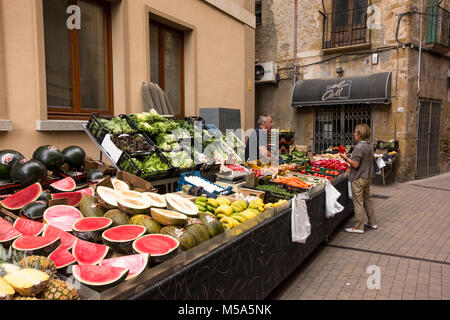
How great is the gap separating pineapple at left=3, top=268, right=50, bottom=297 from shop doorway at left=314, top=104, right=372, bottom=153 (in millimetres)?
11930

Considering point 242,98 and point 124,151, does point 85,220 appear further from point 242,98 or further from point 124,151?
point 242,98

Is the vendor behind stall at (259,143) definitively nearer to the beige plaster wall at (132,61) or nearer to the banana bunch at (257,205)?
the beige plaster wall at (132,61)

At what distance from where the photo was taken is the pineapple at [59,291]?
5.73ft

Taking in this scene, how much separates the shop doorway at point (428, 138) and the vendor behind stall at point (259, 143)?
8.48 metres

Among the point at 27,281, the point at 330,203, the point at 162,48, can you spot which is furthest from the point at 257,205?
the point at 162,48

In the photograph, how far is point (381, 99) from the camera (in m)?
11.7

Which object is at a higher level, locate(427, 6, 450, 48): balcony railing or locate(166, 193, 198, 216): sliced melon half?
locate(427, 6, 450, 48): balcony railing

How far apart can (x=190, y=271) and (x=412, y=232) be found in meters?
5.62

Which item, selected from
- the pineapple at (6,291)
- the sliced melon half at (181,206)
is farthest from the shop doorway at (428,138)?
the pineapple at (6,291)

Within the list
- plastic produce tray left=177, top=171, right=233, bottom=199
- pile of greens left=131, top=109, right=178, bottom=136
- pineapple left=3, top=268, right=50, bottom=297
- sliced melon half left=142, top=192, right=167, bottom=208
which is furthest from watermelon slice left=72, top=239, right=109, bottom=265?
pile of greens left=131, top=109, right=178, bottom=136

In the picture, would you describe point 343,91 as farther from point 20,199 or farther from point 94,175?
point 20,199

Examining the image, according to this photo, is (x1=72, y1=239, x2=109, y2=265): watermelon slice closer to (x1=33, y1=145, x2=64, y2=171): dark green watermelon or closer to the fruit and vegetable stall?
the fruit and vegetable stall

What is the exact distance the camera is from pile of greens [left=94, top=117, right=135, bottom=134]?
502cm
